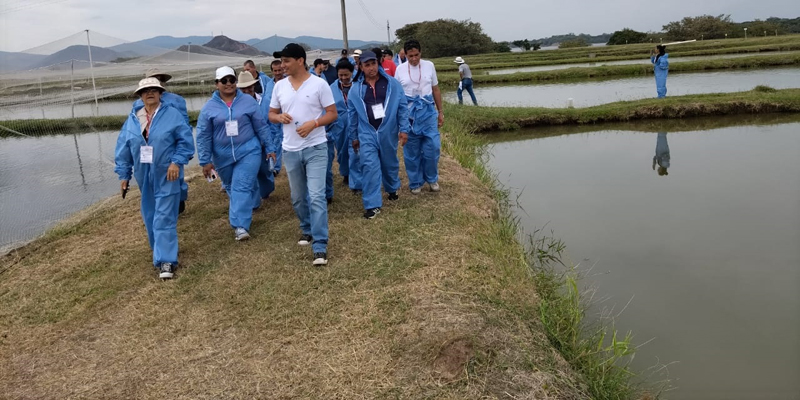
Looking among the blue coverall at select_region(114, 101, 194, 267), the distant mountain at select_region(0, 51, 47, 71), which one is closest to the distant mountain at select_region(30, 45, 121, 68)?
the distant mountain at select_region(0, 51, 47, 71)

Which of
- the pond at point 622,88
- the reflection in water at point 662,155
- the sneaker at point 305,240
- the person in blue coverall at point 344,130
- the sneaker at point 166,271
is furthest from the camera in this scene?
the pond at point 622,88

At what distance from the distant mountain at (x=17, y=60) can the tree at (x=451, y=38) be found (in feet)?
103

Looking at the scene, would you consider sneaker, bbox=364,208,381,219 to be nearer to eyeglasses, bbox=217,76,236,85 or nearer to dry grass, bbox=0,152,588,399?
dry grass, bbox=0,152,588,399

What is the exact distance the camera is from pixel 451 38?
48875 mm

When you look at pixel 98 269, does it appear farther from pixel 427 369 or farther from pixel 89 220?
pixel 427 369

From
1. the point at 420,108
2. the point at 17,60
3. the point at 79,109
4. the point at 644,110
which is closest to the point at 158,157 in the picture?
the point at 420,108

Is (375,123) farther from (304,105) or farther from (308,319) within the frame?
(308,319)

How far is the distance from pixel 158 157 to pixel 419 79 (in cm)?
285

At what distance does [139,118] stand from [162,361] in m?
2.20

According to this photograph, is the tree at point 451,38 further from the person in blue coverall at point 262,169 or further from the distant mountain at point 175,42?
the person in blue coverall at point 262,169

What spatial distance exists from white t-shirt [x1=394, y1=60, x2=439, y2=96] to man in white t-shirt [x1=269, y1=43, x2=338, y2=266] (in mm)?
1818

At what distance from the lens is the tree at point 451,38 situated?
48.5 m

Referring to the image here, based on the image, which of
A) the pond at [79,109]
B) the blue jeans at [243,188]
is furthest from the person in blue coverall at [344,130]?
the pond at [79,109]

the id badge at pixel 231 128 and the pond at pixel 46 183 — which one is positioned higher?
the id badge at pixel 231 128
